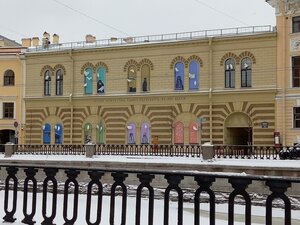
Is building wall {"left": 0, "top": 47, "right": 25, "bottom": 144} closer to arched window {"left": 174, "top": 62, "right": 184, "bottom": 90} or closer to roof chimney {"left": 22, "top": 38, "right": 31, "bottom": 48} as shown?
roof chimney {"left": 22, "top": 38, "right": 31, "bottom": 48}

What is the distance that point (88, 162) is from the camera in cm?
2420

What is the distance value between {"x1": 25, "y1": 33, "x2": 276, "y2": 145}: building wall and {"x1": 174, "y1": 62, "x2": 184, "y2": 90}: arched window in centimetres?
25

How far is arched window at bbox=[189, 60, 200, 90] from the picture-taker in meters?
33.4

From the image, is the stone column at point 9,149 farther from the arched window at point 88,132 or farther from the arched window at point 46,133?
the arched window at point 46,133

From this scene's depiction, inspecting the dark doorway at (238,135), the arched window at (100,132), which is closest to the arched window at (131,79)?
the arched window at (100,132)

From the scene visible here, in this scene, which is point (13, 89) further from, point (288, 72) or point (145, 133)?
point (288, 72)

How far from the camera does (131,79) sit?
35562mm

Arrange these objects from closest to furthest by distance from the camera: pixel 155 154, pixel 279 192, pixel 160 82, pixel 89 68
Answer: pixel 279 192
pixel 155 154
pixel 160 82
pixel 89 68

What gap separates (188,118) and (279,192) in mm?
29160

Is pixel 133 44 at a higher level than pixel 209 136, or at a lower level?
higher

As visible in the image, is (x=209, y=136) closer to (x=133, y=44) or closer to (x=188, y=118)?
(x=188, y=118)

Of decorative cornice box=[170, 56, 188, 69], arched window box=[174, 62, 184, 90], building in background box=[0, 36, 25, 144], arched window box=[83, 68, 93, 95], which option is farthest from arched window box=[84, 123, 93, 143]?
decorative cornice box=[170, 56, 188, 69]

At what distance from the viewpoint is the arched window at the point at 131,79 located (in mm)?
35438

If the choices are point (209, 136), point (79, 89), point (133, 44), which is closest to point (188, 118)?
point (209, 136)
